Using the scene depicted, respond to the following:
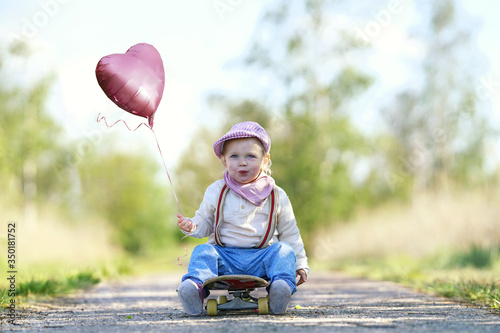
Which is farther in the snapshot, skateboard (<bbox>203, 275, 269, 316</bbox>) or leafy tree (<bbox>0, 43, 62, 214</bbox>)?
leafy tree (<bbox>0, 43, 62, 214</bbox>)

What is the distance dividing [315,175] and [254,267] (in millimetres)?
13024

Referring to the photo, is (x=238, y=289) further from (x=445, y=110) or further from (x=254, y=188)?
(x=445, y=110)

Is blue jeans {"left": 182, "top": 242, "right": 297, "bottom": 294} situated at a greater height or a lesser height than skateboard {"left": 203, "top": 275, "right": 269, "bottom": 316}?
greater

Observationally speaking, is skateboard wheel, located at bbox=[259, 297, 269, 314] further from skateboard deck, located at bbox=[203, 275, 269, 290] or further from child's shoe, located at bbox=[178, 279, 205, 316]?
child's shoe, located at bbox=[178, 279, 205, 316]

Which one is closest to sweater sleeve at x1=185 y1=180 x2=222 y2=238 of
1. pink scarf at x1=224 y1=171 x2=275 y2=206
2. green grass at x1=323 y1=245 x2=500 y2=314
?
pink scarf at x1=224 y1=171 x2=275 y2=206

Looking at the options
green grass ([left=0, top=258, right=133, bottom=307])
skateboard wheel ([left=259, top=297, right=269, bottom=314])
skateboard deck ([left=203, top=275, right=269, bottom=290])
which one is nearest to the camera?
A: skateboard deck ([left=203, top=275, right=269, bottom=290])

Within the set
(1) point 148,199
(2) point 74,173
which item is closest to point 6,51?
(2) point 74,173

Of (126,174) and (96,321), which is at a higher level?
(126,174)

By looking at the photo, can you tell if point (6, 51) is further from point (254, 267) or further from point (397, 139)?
point (254, 267)

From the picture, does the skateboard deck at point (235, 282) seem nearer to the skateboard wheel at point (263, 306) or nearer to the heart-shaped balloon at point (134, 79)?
the skateboard wheel at point (263, 306)

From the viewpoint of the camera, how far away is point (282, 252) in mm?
3867

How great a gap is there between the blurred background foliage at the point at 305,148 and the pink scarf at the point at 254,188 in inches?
326

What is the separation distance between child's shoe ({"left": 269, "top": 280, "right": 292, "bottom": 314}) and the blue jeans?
128mm

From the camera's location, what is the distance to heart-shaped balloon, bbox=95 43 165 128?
13.8 feet
